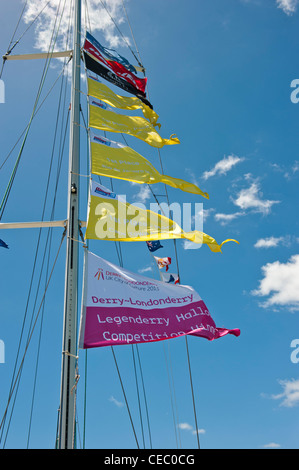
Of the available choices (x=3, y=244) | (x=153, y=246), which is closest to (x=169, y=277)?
(x=153, y=246)

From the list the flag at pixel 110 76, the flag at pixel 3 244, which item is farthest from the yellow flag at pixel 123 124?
the flag at pixel 3 244

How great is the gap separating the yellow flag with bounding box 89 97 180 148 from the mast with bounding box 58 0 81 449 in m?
0.62

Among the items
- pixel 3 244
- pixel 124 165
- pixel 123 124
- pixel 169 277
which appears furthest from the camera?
pixel 123 124

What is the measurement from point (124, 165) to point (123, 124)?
2.18 meters

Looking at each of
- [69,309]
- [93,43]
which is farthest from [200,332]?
[93,43]

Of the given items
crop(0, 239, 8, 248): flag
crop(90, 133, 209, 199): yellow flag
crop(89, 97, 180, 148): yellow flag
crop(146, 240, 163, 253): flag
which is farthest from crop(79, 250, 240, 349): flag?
crop(89, 97, 180, 148): yellow flag

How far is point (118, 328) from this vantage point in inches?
348

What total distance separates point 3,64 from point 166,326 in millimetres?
11197

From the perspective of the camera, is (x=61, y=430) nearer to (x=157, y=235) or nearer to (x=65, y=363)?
(x=65, y=363)

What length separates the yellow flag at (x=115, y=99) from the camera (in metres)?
13.9

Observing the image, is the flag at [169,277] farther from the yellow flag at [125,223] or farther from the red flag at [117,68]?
the red flag at [117,68]

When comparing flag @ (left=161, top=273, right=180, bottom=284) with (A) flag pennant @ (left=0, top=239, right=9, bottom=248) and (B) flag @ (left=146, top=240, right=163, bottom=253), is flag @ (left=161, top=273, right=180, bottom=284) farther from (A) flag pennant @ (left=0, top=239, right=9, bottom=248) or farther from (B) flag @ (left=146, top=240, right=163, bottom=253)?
(A) flag pennant @ (left=0, top=239, right=9, bottom=248)

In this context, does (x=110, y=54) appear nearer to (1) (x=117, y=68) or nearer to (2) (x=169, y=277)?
(1) (x=117, y=68)

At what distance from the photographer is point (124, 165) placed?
40.3 feet
